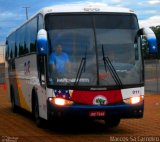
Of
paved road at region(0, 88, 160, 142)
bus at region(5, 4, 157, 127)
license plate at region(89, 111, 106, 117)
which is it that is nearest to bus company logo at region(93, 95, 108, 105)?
bus at region(5, 4, 157, 127)

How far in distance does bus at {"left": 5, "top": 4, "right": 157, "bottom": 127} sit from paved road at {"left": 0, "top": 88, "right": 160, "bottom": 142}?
54cm

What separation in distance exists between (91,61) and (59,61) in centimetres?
80

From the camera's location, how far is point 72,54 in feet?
43.0

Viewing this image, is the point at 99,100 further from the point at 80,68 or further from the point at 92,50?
the point at 92,50

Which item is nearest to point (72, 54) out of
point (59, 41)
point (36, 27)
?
point (59, 41)

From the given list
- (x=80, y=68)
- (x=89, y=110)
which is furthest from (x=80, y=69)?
(x=89, y=110)

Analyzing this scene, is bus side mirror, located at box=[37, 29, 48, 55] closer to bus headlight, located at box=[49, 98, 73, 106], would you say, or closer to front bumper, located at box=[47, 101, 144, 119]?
bus headlight, located at box=[49, 98, 73, 106]

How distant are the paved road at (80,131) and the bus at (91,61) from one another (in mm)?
541

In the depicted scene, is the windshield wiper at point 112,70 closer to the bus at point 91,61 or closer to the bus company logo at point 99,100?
the bus at point 91,61

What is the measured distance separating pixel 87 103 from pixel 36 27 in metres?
3.33

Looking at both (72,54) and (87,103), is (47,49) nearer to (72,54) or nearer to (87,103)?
(72,54)

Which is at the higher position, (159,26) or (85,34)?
(159,26)

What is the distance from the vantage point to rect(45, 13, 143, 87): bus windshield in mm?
13008

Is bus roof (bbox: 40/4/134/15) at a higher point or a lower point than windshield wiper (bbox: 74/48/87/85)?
higher
